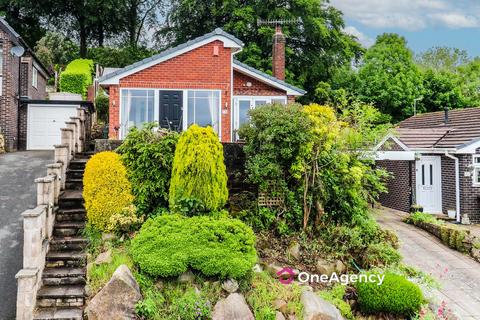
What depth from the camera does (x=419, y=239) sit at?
14.1 meters

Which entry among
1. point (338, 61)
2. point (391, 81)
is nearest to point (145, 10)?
point (338, 61)

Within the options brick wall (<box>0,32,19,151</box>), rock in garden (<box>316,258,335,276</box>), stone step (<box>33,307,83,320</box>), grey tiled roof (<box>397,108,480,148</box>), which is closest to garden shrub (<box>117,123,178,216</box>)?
stone step (<box>33,307,83,320</box>)

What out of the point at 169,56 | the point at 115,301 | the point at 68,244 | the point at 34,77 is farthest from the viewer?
the point at 34,77

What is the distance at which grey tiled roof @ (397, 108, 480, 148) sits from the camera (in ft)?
59.9

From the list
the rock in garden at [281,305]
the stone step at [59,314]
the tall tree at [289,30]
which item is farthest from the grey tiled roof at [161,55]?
the tall tree at [289,30]

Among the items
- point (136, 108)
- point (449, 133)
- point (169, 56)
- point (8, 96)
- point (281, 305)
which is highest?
point (169, 56)

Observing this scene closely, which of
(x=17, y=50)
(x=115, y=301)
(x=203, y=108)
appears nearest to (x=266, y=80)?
(x=203, y=108)

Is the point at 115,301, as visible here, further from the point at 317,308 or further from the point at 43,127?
the point at 43,127

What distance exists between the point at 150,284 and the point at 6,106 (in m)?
14.7

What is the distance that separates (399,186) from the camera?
1930 cm

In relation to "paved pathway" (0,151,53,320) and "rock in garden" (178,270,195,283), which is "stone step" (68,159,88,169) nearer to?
"paved pathway" (0,151,53,320)

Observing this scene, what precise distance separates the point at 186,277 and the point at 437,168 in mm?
14686

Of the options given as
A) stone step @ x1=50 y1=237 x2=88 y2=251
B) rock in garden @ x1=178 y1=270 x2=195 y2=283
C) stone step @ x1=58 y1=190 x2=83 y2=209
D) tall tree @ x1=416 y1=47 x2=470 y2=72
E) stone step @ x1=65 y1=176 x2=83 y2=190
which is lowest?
rock in garden @ x1=178 y1=270 x2=195 y2=283

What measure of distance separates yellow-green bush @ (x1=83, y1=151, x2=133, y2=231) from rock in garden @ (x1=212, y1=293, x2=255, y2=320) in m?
3.69
